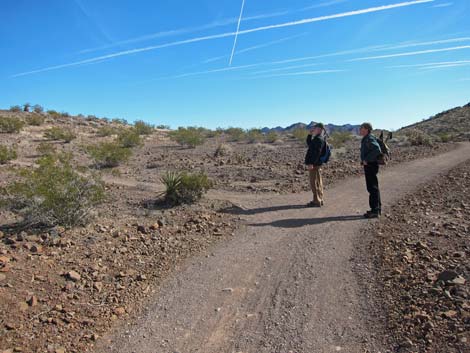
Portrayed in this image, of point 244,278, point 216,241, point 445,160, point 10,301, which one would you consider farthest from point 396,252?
point 445,160

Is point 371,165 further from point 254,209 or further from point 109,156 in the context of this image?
point 109,156

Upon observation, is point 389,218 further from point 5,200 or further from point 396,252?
point 5,200

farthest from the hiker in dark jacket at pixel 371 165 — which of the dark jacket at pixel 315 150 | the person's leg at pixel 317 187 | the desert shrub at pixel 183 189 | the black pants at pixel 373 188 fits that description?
the desert shrub at pixel 183 189

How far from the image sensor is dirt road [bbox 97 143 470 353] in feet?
12.4

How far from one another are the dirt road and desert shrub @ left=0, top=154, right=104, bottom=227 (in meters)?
2.46

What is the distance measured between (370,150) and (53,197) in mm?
6133

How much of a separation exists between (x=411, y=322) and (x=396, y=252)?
1.93m

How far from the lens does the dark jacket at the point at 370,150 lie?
24.2 feet

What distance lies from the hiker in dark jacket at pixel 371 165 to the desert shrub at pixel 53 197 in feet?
17.8

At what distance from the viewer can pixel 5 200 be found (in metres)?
6.98

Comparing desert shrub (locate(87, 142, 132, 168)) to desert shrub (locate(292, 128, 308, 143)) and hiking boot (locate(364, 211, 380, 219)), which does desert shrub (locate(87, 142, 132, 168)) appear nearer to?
hiking boot (locate(364, 211, 380, 219))

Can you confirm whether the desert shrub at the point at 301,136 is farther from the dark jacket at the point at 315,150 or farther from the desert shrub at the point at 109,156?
the dark jacket at the point at 315,150

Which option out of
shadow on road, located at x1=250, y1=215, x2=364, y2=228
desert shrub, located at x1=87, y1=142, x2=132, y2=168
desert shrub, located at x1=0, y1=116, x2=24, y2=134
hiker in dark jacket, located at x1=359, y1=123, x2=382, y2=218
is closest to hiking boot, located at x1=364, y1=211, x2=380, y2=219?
hiker in dark jacket, located at x1=359, y1=123, x2=382, y2=218

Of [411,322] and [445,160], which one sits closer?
[411,322]
